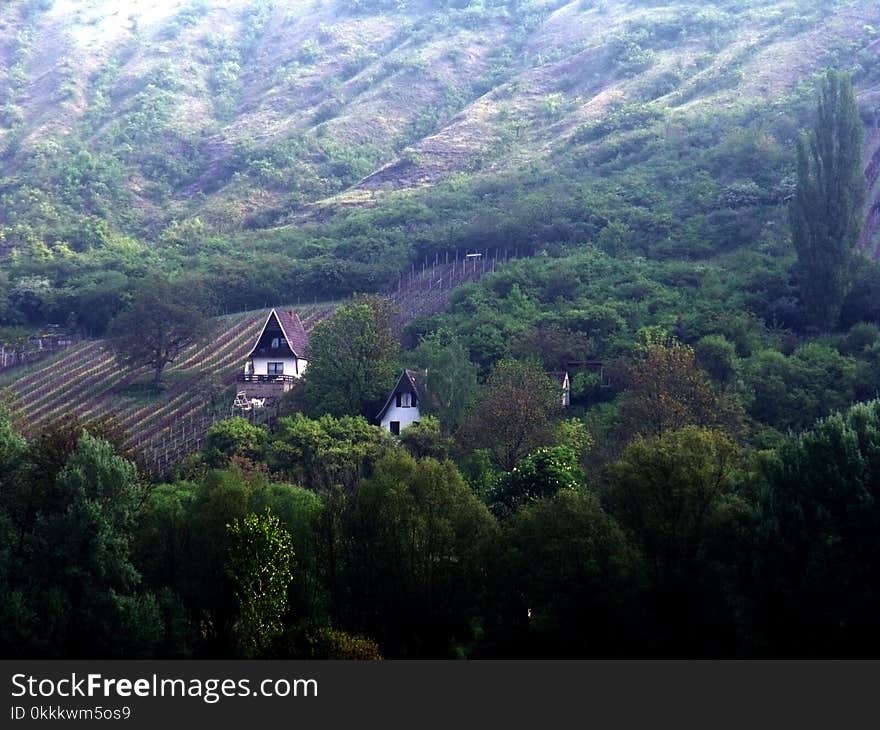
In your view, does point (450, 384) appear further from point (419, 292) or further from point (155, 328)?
point (419, 292)

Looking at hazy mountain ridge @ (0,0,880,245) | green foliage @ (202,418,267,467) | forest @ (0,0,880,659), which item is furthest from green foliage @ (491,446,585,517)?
hazy mountain ridge @ (0,0,880,245)

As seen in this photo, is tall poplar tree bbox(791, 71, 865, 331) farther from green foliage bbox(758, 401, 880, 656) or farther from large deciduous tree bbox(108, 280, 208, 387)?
large deciduous tree bbox(108, 280, 208, 387)

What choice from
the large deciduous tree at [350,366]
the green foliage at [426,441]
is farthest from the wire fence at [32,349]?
the green foliage at [426,441]

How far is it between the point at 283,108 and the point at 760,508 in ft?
365

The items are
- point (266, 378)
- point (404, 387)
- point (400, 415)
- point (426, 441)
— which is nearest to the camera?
point (426, 441)

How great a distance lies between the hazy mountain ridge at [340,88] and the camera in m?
115

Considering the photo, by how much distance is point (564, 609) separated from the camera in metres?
38.6

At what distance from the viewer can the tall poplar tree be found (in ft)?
218

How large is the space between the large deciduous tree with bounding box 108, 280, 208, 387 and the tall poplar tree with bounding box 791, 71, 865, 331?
112ft

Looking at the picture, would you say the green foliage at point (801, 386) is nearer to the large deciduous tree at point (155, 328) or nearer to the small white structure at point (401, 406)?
the small white structure at point (401, 406)

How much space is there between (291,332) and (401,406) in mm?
13314

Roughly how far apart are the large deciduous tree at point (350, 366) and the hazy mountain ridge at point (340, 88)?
4552cm

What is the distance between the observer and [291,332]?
7300 centimetres

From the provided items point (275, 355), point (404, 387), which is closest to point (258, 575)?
point (404, 387)
